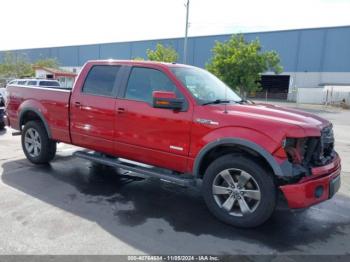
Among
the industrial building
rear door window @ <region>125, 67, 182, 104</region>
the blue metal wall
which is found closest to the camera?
rear door window @ <region>125, 67, 182, 104</region>

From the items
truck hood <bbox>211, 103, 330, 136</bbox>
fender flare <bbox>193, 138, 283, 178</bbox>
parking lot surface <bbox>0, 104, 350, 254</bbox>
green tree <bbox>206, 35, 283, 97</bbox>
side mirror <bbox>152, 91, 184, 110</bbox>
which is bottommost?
parking lot surface <bbox>0, 104, 350, 254</bbox>

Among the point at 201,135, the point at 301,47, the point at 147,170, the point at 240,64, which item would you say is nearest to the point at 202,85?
the point at 201,135

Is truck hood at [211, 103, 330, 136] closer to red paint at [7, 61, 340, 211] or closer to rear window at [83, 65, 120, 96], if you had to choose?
red paint at [7, 61, 340, 211]

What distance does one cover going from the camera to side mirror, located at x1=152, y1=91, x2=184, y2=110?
4117 mm

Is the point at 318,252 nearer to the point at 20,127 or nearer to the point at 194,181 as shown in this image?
the point at 194,181

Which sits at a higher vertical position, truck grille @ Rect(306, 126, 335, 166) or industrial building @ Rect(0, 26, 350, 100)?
industrial building @ Rect(0, 26, 350, 100)

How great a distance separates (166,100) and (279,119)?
4.57 feet

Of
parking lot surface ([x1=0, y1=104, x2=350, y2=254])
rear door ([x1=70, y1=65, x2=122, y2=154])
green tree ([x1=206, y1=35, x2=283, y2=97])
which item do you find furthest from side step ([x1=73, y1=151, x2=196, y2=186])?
green tree ([x1=206, y1=35, x2=283, y2=97])

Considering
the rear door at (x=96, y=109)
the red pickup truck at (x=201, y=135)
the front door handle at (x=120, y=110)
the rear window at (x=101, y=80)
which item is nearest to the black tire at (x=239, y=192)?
the red pickup truck at (x=201, y=135)

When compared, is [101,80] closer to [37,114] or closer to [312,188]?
[37,114]

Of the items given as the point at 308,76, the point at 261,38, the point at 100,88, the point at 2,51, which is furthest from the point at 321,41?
the point at 2,51

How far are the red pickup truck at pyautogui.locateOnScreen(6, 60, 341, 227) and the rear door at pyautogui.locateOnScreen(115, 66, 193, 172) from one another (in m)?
0.01

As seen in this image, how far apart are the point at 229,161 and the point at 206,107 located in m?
0.75

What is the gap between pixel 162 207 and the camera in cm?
450
